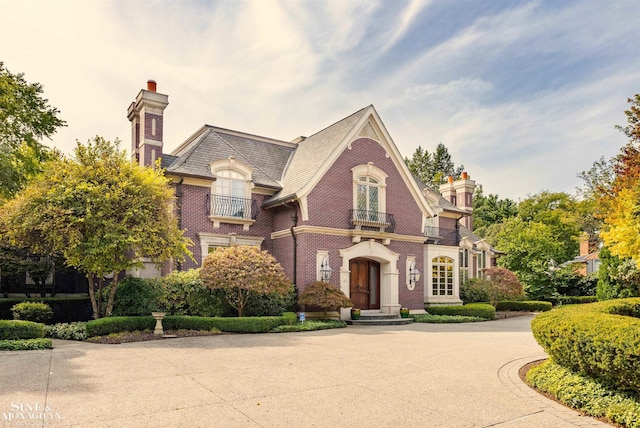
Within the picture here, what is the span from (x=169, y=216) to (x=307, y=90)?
5608 millimetres

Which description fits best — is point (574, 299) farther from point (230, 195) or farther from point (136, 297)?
point (136, 297)

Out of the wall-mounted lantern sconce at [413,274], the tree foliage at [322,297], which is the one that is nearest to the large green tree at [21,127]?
the tree foliage at [322,297]

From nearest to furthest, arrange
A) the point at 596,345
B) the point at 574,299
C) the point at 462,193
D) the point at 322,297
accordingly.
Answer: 1. the point at 596,345
2. the point at 322,297
3. the point at 462,193
4. the point at 574,299

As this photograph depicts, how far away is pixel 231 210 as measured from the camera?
59.7ft

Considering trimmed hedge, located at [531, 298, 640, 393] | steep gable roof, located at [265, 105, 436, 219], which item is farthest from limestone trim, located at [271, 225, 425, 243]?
trimmed hedge, located at [531, 298, 640, 393]

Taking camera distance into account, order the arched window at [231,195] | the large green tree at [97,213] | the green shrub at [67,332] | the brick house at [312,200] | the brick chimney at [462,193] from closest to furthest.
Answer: the green shrub at [67,332] → the large green tree at [97,213] → the brick house at [312,200] → the arched window at [231,195] → the brick chimney at [462,193]

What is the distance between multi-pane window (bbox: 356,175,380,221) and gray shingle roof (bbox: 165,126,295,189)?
3.35 meters

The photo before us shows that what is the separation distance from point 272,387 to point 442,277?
18006mm

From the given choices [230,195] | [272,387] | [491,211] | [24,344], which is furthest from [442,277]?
[491,211]

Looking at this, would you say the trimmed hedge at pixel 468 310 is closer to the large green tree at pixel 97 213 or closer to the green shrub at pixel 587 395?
the large green tree at pixel 97 213

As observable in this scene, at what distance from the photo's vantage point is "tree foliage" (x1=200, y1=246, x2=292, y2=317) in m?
14.2

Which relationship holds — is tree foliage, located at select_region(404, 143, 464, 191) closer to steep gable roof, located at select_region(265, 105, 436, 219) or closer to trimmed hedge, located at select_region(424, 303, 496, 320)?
steep gable roof, located at select_region(265, 105, 436, 219)

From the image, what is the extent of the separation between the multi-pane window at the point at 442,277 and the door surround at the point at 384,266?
407cm

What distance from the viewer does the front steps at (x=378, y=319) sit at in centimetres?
1772
